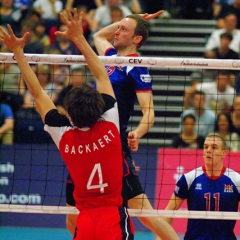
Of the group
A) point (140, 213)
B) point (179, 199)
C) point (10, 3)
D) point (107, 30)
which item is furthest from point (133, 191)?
point (10, 3)

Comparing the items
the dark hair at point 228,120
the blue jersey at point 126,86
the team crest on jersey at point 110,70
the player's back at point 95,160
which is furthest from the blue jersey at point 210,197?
the dark hair at point 228,120

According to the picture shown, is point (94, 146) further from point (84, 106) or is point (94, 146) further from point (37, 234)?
point (37, 234)

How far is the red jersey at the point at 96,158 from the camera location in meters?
5.22

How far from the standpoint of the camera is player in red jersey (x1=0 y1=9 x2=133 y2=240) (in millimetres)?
5152

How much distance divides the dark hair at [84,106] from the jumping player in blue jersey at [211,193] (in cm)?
217

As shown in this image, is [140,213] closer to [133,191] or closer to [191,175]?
[133,191]

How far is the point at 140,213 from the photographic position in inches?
253

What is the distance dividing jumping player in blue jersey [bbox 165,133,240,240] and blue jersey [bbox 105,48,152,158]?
905 millimetres

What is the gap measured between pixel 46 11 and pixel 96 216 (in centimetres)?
1030

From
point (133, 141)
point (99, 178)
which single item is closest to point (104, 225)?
point (99, 178)

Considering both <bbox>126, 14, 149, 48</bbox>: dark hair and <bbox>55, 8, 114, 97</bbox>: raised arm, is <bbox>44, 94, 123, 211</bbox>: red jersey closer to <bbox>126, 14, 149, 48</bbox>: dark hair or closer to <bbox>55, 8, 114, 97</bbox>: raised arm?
<bbox>55, 8, 114, 97</bbox>: raised arm

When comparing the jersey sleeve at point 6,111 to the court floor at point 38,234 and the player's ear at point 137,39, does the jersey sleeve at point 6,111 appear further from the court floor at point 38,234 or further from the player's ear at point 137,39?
the player's ear at point 137,39

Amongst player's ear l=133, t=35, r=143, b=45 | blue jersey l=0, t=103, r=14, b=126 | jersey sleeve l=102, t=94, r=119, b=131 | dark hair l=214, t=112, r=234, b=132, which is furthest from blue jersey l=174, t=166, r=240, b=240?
blue jersey l=0, t=103, r=14, b=126

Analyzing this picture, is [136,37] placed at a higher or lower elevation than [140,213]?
higher
